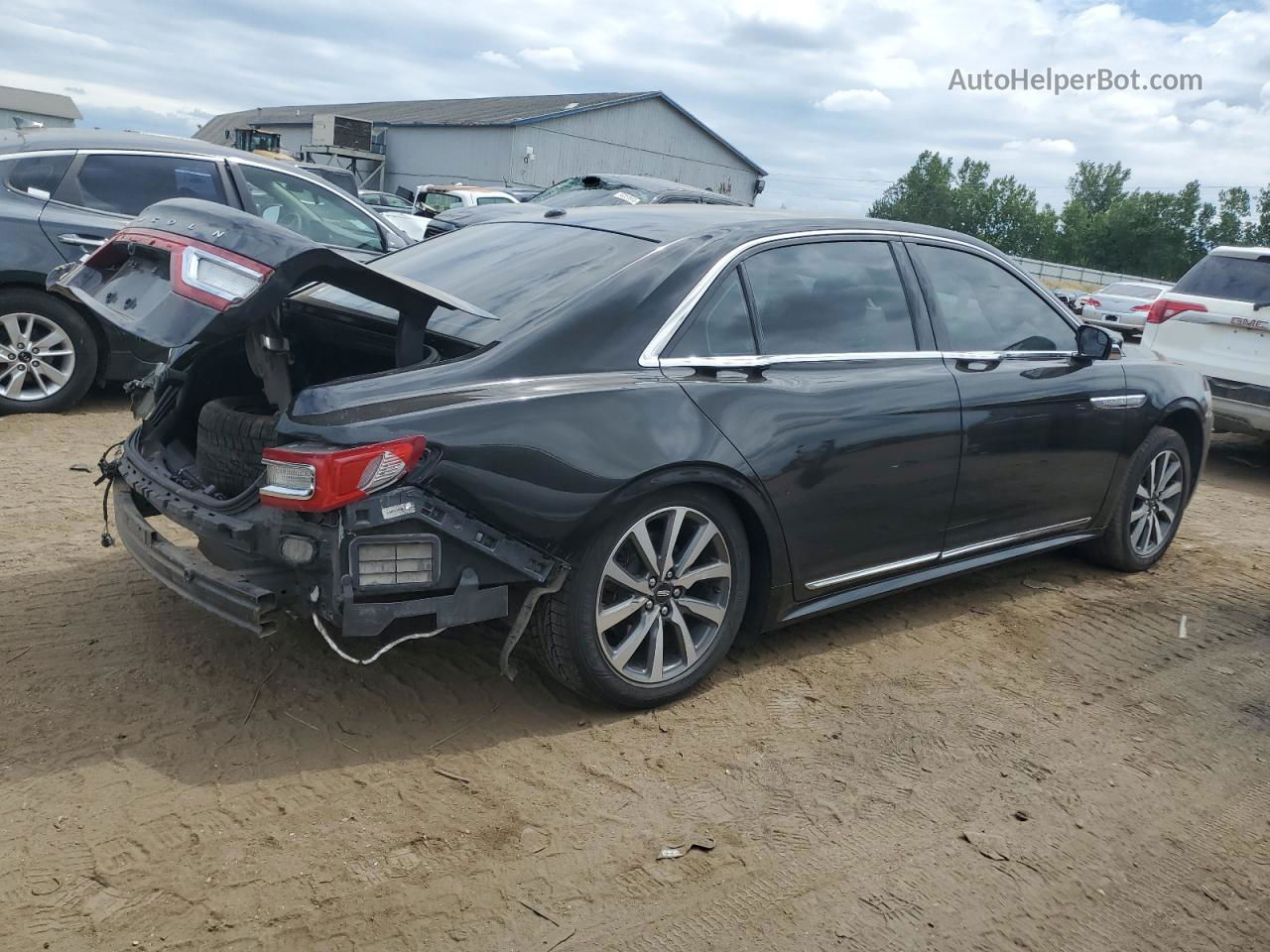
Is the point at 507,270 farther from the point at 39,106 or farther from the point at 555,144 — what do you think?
the point at 39,106

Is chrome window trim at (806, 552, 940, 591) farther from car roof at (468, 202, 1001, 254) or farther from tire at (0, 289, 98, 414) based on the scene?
tire at (0, 289, 98, 414)

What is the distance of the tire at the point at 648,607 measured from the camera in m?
3.37

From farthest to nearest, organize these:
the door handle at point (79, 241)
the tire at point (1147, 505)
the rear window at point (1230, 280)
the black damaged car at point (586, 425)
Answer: the rear window at point (1230, 280) < the door handle at point (79, 241) < the tire at point (1147, 505) < the black damaged car at point (586, 425)

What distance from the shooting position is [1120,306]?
22.7 metres

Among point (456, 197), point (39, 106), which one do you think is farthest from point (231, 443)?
point (39, 106)

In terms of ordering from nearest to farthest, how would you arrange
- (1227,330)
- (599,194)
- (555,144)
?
(1227,330) → (599,194) → (555,144)

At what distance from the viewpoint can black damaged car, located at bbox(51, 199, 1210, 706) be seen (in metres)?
3.08

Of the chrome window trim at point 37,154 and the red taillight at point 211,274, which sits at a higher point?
the chrome window trim at point 37,154

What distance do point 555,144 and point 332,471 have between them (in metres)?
44.3

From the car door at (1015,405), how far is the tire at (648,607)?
1190mm

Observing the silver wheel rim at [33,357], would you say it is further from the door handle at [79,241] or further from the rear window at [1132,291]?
the rear window at [1132,291]

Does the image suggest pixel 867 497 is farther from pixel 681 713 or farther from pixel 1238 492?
Answer: pixel 1238 492

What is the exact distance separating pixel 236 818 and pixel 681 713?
4.75 feet

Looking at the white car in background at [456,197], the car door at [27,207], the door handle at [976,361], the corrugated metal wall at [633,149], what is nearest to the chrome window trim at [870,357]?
the door handle at [976,361]
